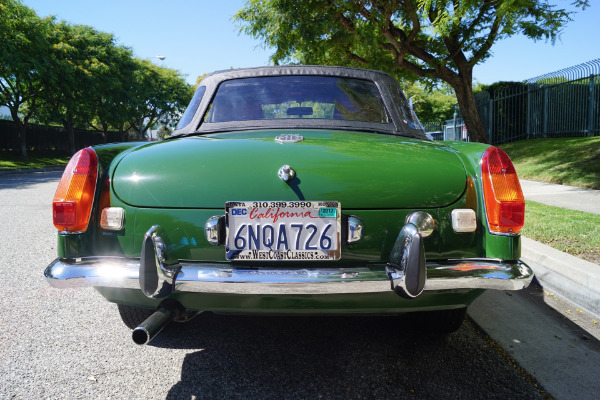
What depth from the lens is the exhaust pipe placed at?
1.74 m

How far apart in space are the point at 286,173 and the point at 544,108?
16.9 m

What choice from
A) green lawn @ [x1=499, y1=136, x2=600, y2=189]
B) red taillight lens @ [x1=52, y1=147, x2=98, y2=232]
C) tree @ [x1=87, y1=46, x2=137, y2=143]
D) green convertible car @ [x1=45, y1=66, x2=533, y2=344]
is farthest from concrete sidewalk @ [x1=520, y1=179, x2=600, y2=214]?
tree @ [x1=87, y1=46, x2=137, y2=143]

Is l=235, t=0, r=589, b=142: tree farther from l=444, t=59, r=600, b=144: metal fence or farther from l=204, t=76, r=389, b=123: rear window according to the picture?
l=204, t=76, r=389, b=123: rear window

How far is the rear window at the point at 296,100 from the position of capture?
2988 millimetres

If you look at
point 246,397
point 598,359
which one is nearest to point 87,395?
point 246,397

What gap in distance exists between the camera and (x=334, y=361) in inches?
96.3

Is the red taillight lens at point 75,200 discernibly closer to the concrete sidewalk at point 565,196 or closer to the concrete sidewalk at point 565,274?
the concrete sidewalk at point 565,274

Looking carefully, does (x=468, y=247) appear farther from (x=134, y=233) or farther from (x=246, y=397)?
(x=134, y=233)

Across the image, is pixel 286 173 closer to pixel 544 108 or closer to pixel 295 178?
pixel 295 178

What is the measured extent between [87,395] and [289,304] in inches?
40.4

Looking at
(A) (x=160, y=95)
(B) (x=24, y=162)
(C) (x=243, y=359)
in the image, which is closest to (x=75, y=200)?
(C) (x=243, y=359)

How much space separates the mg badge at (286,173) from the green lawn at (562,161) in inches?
317

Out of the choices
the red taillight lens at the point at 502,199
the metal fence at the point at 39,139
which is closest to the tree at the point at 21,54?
the metal fence at the point at 39,139

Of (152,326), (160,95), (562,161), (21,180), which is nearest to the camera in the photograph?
(152,326)
